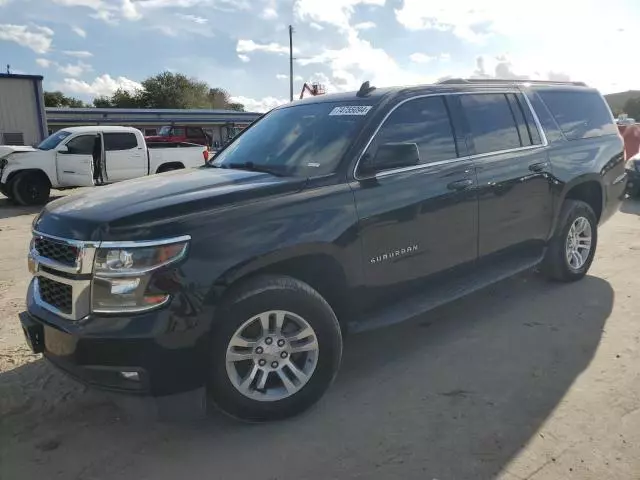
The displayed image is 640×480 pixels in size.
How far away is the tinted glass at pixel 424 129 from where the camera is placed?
12.2ft

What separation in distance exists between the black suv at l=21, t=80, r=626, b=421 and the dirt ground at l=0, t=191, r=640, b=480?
33 centimetres

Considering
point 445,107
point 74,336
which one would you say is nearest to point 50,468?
point 74,336

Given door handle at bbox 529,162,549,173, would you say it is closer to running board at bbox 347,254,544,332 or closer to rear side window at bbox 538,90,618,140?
rear side window at bbox 538,90,618,140

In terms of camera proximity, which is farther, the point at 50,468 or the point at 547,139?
the point at 547,139

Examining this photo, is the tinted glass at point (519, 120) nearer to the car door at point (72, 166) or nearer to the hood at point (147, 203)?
the hood at point (147, 203)

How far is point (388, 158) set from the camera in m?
3.45

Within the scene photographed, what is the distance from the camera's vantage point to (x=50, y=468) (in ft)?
8.94

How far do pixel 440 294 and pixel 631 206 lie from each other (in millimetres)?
8356

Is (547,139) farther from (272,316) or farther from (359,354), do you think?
(272,316)

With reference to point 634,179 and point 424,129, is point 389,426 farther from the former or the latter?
point 634,179

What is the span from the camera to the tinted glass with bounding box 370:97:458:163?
3.71 meters

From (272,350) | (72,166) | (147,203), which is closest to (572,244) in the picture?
(272,350)

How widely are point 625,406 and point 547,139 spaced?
8.38 ft

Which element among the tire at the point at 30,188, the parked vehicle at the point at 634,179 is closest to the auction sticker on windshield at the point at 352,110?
the parked vehicle at the point at 634,179
